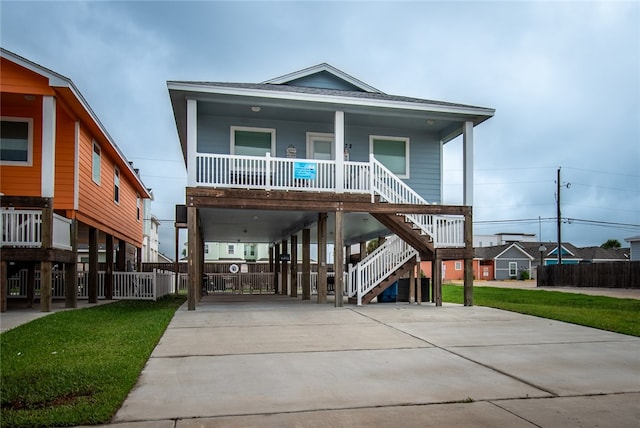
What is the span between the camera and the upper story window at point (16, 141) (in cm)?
1490

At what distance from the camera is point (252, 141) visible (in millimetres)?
17562

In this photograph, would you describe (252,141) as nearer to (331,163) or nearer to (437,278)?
(331,163)

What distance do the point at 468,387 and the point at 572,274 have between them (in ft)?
119

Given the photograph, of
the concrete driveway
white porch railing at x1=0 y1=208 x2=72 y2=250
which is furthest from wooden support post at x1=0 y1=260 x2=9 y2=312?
the concrete driveway

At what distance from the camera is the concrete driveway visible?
4910 mm

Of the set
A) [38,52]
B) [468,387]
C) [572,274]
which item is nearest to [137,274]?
[38,52]

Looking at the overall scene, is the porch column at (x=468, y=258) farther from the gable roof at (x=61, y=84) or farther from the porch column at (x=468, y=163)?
the gable roof at (x=61, y=84)

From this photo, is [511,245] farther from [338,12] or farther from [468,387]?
[468,387]

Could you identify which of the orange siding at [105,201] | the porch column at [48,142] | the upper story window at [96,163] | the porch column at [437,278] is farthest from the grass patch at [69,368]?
the porch column at [437,278]

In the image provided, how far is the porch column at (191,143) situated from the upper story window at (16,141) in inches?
171

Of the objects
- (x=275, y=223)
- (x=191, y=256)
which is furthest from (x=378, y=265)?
(x=191, y=256)

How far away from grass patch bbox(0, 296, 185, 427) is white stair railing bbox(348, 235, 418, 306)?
7.01 meters

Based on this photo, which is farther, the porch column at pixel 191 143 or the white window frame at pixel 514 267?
the white window frame at pixel 514 267

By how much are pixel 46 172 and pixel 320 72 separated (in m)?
9.52
